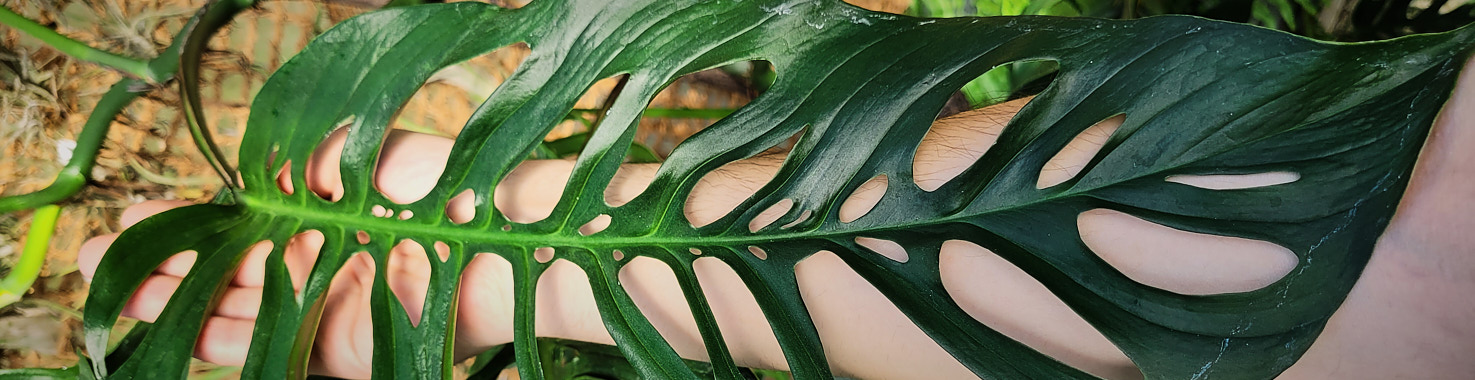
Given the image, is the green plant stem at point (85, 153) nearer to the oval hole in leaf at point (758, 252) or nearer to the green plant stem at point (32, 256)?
the green plant stem at point (32, 256)

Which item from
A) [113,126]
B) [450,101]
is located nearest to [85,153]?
[113,126]

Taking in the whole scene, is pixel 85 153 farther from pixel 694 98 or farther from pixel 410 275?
pixel 694 98

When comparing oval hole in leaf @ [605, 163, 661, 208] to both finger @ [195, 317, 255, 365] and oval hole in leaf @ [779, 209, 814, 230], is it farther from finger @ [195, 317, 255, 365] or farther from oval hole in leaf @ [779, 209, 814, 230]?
finger @ [195, 317, 255, 365]

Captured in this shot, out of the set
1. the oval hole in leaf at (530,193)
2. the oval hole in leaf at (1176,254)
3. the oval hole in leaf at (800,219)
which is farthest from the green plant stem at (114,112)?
the oval hole in leaf at (1176,254)

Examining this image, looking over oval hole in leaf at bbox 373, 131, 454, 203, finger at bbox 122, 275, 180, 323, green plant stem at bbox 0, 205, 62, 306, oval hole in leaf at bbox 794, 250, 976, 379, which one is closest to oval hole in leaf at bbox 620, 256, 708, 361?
oval hole in leaf at bbox 794, 250, 976, 379

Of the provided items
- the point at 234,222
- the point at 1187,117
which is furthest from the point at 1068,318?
the point at 234,222

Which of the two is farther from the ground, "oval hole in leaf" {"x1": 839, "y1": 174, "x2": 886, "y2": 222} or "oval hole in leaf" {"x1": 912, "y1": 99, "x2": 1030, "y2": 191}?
"oval hole in leaf" {"x1": 912, "y1": 99, "x2": 1030, "y2": 191}
